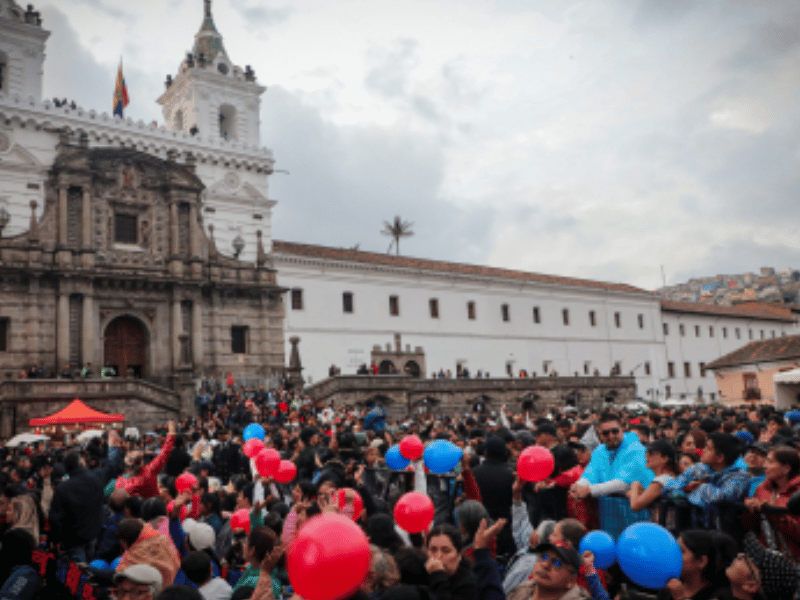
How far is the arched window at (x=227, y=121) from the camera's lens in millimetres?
34906

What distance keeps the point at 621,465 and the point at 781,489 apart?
5.88 ft

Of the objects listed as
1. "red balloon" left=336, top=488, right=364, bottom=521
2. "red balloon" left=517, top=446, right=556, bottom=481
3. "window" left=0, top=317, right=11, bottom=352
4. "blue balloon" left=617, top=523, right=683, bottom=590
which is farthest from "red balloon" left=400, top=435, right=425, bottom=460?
"window" left=0, top=317, right=11, bottom=352

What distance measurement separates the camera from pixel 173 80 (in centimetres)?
3494

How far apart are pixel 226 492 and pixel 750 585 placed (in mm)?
6617

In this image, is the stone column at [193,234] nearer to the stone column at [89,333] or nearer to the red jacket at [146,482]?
the stone column at [89,333]

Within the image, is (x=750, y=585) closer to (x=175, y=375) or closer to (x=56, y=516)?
(x=56, y=516)

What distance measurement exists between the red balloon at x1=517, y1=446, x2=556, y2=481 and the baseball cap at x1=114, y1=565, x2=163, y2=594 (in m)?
3.25

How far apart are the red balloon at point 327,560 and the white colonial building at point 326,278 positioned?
28590 mm

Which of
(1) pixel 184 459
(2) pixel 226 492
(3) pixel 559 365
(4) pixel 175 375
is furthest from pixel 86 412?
(3) pixel 559 365

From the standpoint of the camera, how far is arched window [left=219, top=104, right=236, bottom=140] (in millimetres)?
34906

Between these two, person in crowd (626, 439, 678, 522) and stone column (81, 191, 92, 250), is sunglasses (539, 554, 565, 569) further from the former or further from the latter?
stone column (81, 191, 92, 250)

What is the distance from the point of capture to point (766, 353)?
3516 cm

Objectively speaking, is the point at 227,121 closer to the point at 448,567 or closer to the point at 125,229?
the point at 125,229

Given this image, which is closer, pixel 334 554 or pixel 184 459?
pixel 334 554
